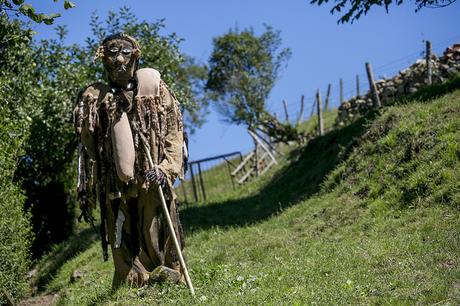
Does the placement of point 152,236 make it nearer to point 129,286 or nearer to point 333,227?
point 129,286

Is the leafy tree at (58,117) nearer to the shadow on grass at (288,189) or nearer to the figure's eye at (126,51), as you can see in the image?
the shadow on grass at (288,189)

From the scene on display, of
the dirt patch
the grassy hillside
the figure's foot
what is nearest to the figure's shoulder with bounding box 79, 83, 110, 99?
the figure's foot

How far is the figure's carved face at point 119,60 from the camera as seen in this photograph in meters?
9.81

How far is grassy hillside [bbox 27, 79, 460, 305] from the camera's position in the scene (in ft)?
29.6

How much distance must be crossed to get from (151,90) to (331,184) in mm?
8811

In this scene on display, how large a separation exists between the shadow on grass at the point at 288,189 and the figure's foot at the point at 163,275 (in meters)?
8.22

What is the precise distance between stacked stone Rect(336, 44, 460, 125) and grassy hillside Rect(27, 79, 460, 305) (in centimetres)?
317

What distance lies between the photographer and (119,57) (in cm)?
979

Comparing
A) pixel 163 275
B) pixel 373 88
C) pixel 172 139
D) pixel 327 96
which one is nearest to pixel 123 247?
pixel 163 275

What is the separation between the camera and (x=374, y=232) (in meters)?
13.1

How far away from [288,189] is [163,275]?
11.6 m

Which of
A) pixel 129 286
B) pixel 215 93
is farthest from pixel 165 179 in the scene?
pixel 215 93

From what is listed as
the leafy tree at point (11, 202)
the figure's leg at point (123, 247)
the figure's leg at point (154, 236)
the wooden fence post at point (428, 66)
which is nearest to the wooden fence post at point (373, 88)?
the wooden fence post at point (428, 66)

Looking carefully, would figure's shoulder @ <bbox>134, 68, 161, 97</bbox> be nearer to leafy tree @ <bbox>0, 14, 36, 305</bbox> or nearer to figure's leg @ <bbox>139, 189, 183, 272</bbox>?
figure's leg @ <bbox>139, 189, 183, 272</bbox>
